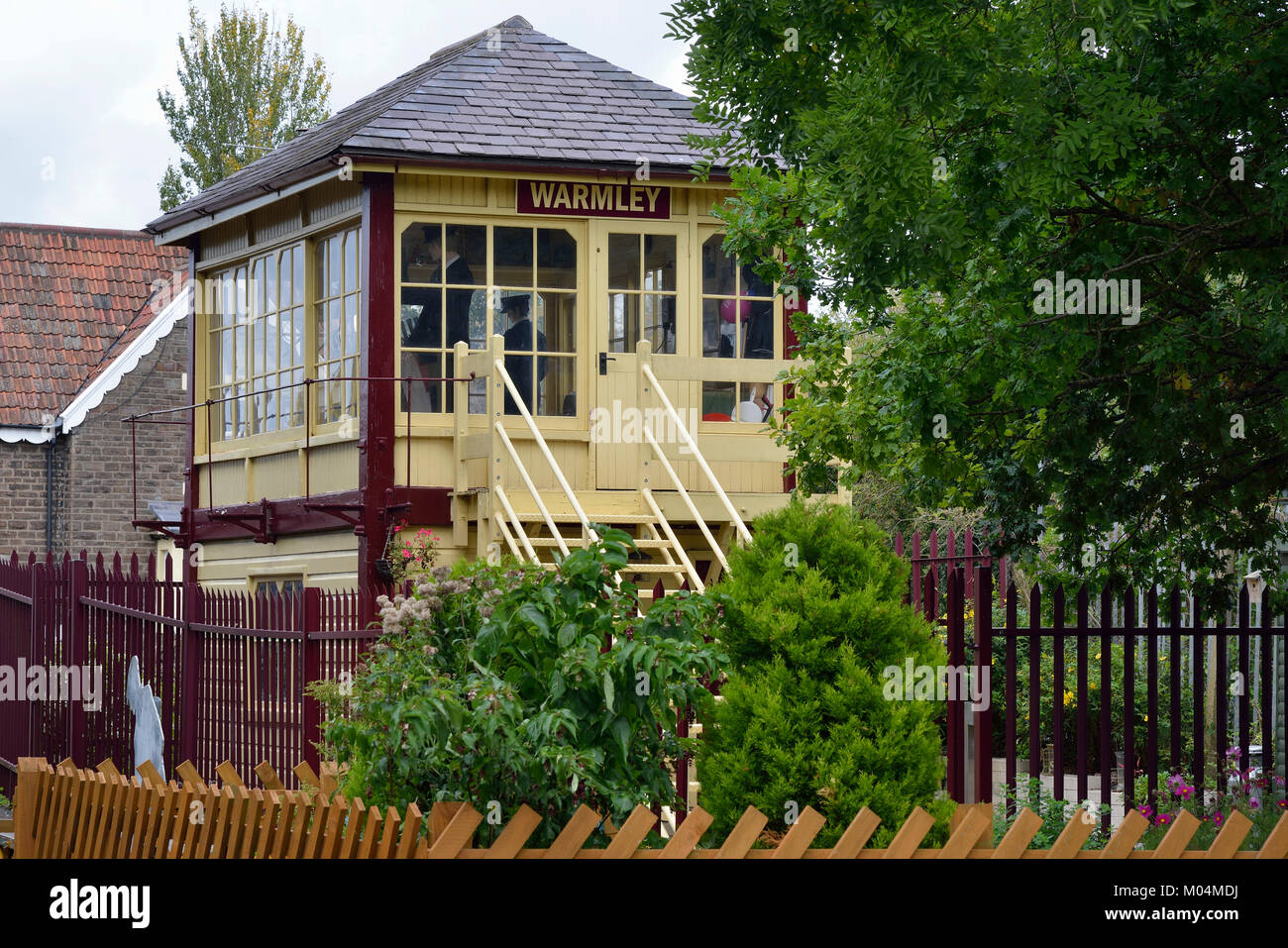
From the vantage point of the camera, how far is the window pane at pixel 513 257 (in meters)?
15.2

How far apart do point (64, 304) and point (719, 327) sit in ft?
51.2

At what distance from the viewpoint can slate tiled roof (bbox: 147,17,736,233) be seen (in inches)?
584

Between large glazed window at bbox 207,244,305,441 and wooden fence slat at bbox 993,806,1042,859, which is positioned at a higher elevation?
large glazed window at bbox 207,244,305,441

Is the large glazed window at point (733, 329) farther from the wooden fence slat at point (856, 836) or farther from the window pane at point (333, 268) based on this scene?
the wooden fence slat at point (856, 836)

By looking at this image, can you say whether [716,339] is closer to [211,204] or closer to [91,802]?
[211,204]

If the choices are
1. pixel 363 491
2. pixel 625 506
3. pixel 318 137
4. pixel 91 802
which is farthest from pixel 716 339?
pixel 91 802

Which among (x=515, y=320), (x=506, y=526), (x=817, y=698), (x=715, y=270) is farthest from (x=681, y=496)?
(x=817, y=698)

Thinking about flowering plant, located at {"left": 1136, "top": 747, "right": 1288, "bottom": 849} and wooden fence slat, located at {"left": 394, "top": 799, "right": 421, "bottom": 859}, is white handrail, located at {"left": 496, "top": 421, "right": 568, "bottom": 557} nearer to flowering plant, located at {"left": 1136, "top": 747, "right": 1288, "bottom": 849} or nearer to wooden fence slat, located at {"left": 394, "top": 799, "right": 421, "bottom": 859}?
flowering plant, located at {"left": 1136, "top": 747, "right": 1288, "bottom": 849}

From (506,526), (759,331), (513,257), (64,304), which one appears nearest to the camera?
(506,526)

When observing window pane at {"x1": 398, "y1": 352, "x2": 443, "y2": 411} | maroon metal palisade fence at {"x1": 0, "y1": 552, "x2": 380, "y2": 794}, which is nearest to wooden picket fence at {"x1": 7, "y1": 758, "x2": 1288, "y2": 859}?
maroon metal palisade fence at {"x1": 0, "y1": 552, "x2": 380, "y2": 794}

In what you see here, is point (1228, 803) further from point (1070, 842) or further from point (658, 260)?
point (658, 260)

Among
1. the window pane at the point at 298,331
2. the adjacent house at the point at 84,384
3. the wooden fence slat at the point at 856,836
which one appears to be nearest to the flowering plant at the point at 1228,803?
the wooden fence slat at the point at 856,836

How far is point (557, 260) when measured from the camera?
1535 cm

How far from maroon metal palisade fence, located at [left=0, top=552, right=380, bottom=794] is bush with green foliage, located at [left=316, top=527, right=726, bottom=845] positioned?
2755 mm
